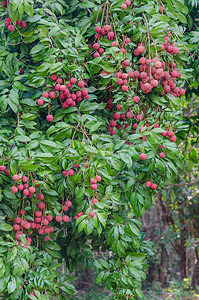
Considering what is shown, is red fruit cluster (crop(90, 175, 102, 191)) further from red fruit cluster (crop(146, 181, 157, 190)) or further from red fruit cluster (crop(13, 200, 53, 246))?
red fruit cluster (crop(146, 181, 157, 190))

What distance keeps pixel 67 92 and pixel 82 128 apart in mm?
189

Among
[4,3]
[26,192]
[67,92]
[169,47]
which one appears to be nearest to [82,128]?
[67,92]

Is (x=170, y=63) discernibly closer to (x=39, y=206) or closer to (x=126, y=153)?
(x=126, y=153)

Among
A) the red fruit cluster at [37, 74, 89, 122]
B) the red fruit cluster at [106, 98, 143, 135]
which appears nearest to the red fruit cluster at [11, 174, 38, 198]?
the red fruit cluster at [37, 74, 89, 122]

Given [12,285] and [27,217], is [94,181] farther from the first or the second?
[12,285]

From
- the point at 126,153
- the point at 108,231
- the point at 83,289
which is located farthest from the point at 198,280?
the point at 126,153

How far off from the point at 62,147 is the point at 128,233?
0.57m

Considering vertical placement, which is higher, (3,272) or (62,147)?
(62,147)

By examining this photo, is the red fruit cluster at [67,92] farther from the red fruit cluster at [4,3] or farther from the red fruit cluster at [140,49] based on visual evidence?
the red fruit cluster at [4,3]

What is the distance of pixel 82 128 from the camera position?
1622 millimetres

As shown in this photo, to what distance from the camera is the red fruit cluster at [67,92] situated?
5.08ft

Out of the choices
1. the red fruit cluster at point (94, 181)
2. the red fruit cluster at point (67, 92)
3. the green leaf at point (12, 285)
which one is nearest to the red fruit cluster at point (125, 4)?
the red fruit cluster at point (67, 92)

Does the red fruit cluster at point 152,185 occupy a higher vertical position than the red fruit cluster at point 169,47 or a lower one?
lower

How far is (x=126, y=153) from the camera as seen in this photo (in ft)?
5.09
